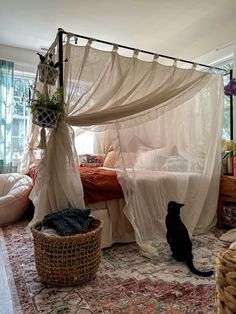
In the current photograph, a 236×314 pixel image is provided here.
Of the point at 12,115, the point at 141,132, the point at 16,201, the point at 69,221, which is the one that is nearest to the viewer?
the point at 69,221

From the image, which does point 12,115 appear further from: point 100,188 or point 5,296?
point 5,296

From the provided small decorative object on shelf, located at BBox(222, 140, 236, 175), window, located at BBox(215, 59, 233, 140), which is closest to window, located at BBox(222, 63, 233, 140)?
window, located at BBox(215, 59, 233, 140)

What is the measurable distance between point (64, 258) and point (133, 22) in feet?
10.3

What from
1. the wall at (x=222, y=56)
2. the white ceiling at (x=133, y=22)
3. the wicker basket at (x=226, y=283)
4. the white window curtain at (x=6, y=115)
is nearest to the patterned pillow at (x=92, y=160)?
the white window curtain at (x=6, y=115)

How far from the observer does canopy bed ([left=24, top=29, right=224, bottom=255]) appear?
2.18 m

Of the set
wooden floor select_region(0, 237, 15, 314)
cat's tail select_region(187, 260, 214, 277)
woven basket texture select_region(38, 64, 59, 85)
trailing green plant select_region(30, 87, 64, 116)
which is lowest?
wooden floor select_region(0, 237, 15, 314)

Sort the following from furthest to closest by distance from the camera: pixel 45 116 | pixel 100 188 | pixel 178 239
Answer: pixel 100 188 < pixel 178 239 < pixel 45 116

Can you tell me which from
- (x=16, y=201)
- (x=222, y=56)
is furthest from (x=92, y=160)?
(x=222, y=56)

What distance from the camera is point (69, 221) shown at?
6.23 ft

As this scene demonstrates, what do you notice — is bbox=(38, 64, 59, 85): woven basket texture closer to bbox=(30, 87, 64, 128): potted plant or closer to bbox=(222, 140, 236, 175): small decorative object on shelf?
bbox=(30, 87, 64, 128): potted plant

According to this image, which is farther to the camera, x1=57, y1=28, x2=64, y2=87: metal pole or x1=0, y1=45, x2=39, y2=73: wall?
x1=0, y1=45, x2=39, y2=73: wall

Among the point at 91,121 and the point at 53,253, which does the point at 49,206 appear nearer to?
the point at 53,253

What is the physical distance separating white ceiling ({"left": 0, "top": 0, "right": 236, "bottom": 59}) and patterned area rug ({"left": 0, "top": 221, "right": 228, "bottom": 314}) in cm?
279

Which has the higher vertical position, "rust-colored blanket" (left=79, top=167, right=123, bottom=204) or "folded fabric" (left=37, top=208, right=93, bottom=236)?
"rust-colored blanket" (left=79, top=167, right=123, bottom=204)
